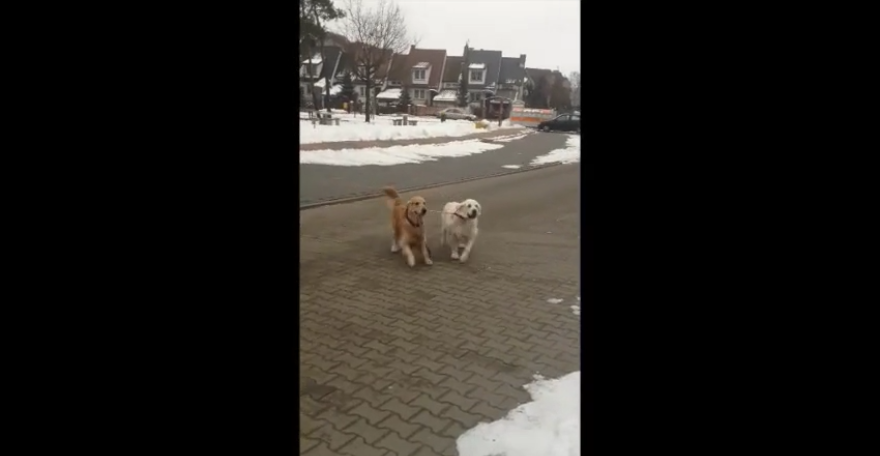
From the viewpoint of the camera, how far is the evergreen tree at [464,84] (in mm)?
8500

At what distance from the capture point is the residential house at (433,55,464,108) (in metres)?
A: 8.52

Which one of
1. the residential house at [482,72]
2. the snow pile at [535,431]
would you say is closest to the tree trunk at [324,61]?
the residential house at [482,72]

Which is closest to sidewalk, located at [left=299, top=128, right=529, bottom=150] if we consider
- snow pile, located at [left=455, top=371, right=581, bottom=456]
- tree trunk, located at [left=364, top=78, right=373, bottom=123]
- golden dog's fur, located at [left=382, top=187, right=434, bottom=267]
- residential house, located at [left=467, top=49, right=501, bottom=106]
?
tree trunk, located at [left=364, top=78, right=373, bottom=123]

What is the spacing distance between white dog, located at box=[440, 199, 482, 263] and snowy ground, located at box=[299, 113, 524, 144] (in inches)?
166

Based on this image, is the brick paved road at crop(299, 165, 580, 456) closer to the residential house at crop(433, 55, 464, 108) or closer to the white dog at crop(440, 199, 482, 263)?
the white dog at crop(440, 199, 482, 263)

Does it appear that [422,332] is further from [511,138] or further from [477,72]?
[511,138]

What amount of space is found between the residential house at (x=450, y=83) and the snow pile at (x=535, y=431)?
20.1 ft

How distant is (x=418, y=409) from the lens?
9.04 ft

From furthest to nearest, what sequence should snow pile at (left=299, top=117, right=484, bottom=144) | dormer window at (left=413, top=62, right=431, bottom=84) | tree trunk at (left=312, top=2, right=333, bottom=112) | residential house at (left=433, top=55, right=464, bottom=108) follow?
snow pile at (left=299, top=117, right=484, bottom=144) < dormer window at (left=413, top=62, right=431, bottom=84) < residential house at (left=433, top=55, right=464, bottom=108) < tree trunk at (left=312, top=2, right=333, bottom=112)

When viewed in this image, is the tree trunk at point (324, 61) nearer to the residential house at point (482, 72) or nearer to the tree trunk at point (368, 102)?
the tree trunk at point (368, 102)

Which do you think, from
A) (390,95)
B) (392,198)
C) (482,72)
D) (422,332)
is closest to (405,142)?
(390,95)

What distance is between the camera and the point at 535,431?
8.30ft
